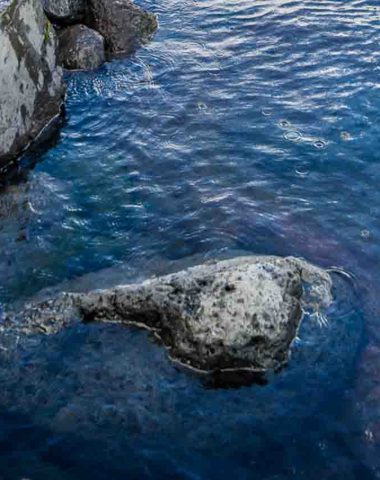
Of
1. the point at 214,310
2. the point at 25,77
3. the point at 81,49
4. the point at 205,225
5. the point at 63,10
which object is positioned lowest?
the point at 205,225

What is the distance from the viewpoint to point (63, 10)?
46.9 feet

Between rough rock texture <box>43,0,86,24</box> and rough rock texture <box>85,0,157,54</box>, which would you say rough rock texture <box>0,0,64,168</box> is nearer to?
rough rock texture <box>85,0,157,54</box>

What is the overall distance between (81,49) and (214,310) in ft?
26.9

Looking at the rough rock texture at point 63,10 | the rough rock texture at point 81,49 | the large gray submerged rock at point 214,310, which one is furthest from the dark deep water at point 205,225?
the rough rock texture at point 63,10

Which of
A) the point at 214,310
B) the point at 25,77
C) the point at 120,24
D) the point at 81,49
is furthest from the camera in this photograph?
the point at 120,24

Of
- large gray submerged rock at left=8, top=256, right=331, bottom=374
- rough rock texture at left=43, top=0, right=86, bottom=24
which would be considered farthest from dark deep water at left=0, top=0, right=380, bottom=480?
rough rock texture at left=43, top=0, right=86, bottom=24

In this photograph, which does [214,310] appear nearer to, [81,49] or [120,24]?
[81,49]

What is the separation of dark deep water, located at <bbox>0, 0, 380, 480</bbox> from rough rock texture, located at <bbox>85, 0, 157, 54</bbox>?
0.39 meters

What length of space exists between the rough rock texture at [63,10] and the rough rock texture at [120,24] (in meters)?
0.27

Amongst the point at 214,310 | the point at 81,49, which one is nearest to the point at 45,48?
the point at 81,49

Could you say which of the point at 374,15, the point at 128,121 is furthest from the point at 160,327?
the point at 374,15

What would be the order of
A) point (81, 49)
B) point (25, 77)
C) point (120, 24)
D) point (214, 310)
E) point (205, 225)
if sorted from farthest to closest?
point (120, 24) < point (81, 49) < point (25, 77) < point (205, 225) < point (214, 310)

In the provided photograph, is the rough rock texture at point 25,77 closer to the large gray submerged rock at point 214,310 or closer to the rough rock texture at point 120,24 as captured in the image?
the rough rock texture at point 120,24

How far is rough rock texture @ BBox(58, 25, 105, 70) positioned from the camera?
13.4 meters
